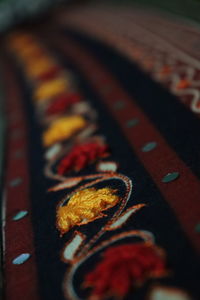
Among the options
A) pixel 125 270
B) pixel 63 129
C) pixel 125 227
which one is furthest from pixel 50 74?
pixel 125 270

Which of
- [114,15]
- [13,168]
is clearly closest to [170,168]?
[13,168]

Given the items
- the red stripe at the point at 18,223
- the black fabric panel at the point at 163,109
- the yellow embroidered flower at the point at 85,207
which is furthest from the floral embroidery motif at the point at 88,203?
the black fabric panel at the point at 163,109

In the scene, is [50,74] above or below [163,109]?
above

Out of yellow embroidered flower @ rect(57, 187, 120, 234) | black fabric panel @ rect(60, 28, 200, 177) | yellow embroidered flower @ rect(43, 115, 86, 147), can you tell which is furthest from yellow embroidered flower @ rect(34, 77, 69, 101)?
yellow embroidered flower @ rect(57, 187, 120, 234)

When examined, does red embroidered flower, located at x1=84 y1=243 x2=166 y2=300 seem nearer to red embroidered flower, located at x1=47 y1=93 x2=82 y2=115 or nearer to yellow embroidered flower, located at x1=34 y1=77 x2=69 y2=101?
red embroidered flower, located at x1=47 y1=93 x2=82 y2=115

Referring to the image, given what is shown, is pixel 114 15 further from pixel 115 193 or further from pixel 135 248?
pixel 135 248

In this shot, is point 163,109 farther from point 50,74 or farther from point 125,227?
point 50,74

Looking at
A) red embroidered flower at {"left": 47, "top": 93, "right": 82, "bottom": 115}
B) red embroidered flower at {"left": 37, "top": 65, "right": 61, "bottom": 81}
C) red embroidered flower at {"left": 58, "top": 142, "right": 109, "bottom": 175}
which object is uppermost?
red embroidered flower at {"left": 37, "top": 65, "right": 61, "bottom": 81}
